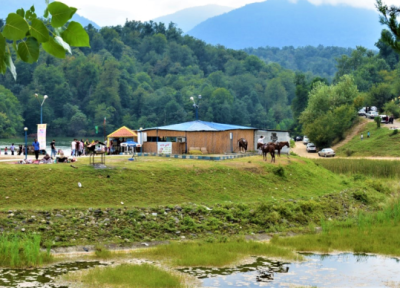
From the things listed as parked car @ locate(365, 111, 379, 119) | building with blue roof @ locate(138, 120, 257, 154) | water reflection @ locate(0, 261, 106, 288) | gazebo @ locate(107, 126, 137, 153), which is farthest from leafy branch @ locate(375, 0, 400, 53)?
parked car @ locate(365, 111, 379, 119)

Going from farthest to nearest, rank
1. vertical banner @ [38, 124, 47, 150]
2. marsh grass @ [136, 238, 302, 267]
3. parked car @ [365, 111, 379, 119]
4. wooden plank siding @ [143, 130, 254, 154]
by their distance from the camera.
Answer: parked car @ [365, 111, 379, 119], wooden plank siding @ [143, 130, 254, 154], vertical banner @ [38, 124, 47, 150], marsh grass @ [136, 238, 302, 267]

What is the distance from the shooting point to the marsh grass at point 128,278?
1591 centimetres

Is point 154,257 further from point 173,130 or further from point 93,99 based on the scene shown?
point 93,99

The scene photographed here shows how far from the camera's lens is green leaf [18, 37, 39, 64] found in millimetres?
2976

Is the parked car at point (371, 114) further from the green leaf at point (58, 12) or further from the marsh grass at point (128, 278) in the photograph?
the green leaf at point (58, 12)

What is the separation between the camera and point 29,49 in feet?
9.84

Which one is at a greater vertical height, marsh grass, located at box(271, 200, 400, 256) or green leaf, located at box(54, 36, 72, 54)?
green leaf, located at box(54, 36, 72, 54)

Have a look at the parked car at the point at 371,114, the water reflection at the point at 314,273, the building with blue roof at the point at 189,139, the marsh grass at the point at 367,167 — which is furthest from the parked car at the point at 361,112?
the water reflection at the point at 314,273

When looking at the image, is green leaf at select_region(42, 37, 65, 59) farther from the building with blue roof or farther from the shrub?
the building with blue roof

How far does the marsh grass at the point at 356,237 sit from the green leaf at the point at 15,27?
19.9 meters

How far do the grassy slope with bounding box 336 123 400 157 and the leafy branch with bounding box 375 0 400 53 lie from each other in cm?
6145

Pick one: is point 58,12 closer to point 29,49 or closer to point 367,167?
point 29,49

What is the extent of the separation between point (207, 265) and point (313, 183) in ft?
69.4

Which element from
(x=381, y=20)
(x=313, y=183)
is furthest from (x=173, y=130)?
(x=381, y=20)
